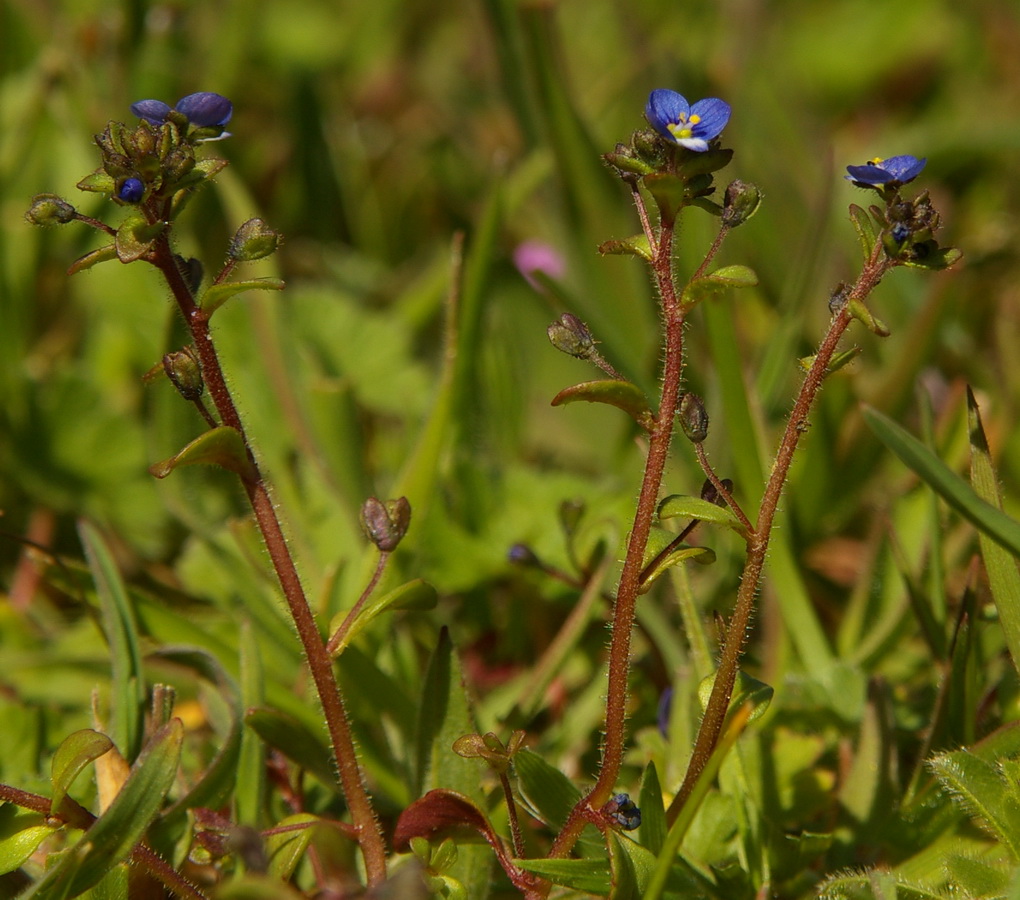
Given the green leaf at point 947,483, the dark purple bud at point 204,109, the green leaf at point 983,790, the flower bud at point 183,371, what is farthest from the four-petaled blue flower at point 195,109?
the green leaf at point 983,790

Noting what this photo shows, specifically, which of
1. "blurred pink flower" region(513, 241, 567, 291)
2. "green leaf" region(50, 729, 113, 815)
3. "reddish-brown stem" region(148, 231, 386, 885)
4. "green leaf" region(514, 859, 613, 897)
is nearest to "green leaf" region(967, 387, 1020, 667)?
"green leaf" region(514, 859, 613, 897)

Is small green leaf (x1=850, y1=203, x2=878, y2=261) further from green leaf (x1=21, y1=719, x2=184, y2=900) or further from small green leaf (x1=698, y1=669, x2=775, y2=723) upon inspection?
green leaf (x1=21, y1=719, x2=184, y2=900)

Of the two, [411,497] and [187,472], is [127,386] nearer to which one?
[187,472]

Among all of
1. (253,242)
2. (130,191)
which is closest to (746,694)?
(253,242)

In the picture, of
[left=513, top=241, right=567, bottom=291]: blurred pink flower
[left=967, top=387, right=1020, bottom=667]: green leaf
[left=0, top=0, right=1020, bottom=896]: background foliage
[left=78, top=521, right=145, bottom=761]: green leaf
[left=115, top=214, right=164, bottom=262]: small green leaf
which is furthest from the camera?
[left=513, top=241, right=567, bottom=291]: blurred pink flower

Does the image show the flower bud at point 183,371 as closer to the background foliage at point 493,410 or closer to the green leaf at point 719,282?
the background foliage at point 493,410

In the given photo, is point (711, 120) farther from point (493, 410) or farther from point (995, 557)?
point (493, 410)
